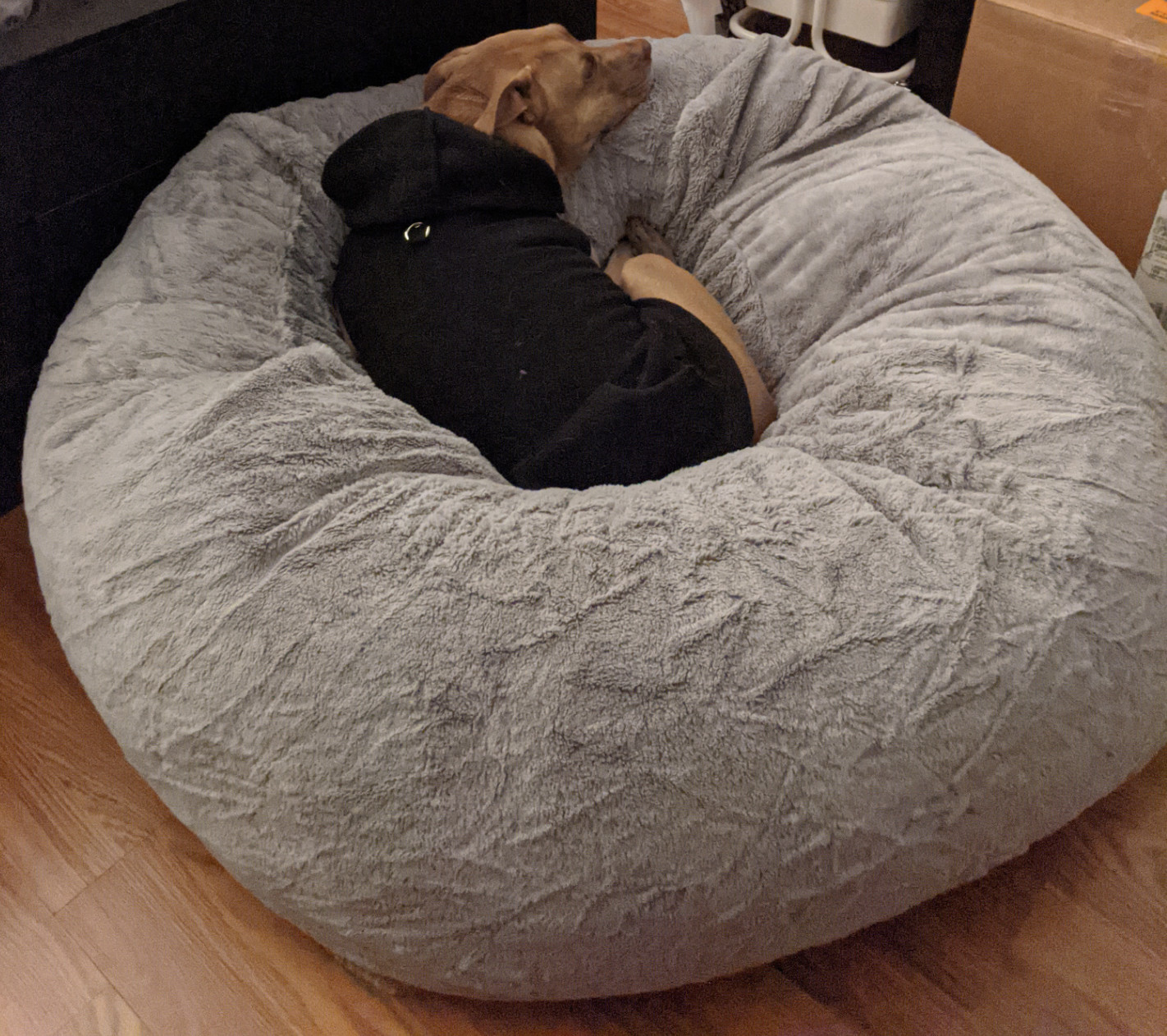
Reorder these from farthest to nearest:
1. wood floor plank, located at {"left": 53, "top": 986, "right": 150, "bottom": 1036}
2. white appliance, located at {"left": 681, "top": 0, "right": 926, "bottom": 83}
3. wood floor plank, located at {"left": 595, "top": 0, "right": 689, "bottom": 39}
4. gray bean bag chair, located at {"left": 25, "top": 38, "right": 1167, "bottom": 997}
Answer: wood floor plank, located at {"left": 595, "top": 0, "right": 689, "bottom": 39}, white appliance, located at {"left": 681, "top": 0, "right": 926, "bottom": 83}, wood floor plank, located at {"left": 53, "top": 986, "right": 150, "bottom": 1036}, gray bean bag chair, located at {"left": 25, "top": 38, "right": 1167, "bottom": 997}

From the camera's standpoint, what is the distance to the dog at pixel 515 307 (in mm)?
1065

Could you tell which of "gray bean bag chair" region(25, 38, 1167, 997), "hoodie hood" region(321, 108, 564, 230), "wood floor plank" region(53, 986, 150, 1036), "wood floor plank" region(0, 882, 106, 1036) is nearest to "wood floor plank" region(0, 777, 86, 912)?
"wood floor plank" region(0, 882, 106, 1036)

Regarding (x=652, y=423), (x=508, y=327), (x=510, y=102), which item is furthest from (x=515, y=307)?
(x=510, y=102)

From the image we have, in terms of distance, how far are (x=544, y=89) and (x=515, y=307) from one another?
437 mm

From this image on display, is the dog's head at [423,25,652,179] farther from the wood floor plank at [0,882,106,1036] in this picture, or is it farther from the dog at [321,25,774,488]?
the wood floor plank at [0,882,106,1036]

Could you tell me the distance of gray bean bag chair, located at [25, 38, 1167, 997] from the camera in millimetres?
761

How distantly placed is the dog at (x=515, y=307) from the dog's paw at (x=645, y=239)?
199 millimetres

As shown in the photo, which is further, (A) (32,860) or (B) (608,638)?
(A) (32,860)

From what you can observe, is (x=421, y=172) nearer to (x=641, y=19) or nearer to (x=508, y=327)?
(x=508, y=327)

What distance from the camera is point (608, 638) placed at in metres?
0.80

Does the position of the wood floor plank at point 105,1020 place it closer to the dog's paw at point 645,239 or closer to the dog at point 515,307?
the dog at point 515,307

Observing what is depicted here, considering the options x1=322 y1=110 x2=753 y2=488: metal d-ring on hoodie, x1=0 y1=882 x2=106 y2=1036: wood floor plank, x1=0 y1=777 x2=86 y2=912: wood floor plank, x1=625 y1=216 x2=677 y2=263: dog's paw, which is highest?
x1=322 y1=110 x2=753 y2=488: metal d-ring on hoodie

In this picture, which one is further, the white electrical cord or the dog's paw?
the white electrical cord

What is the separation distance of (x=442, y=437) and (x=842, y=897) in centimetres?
59
